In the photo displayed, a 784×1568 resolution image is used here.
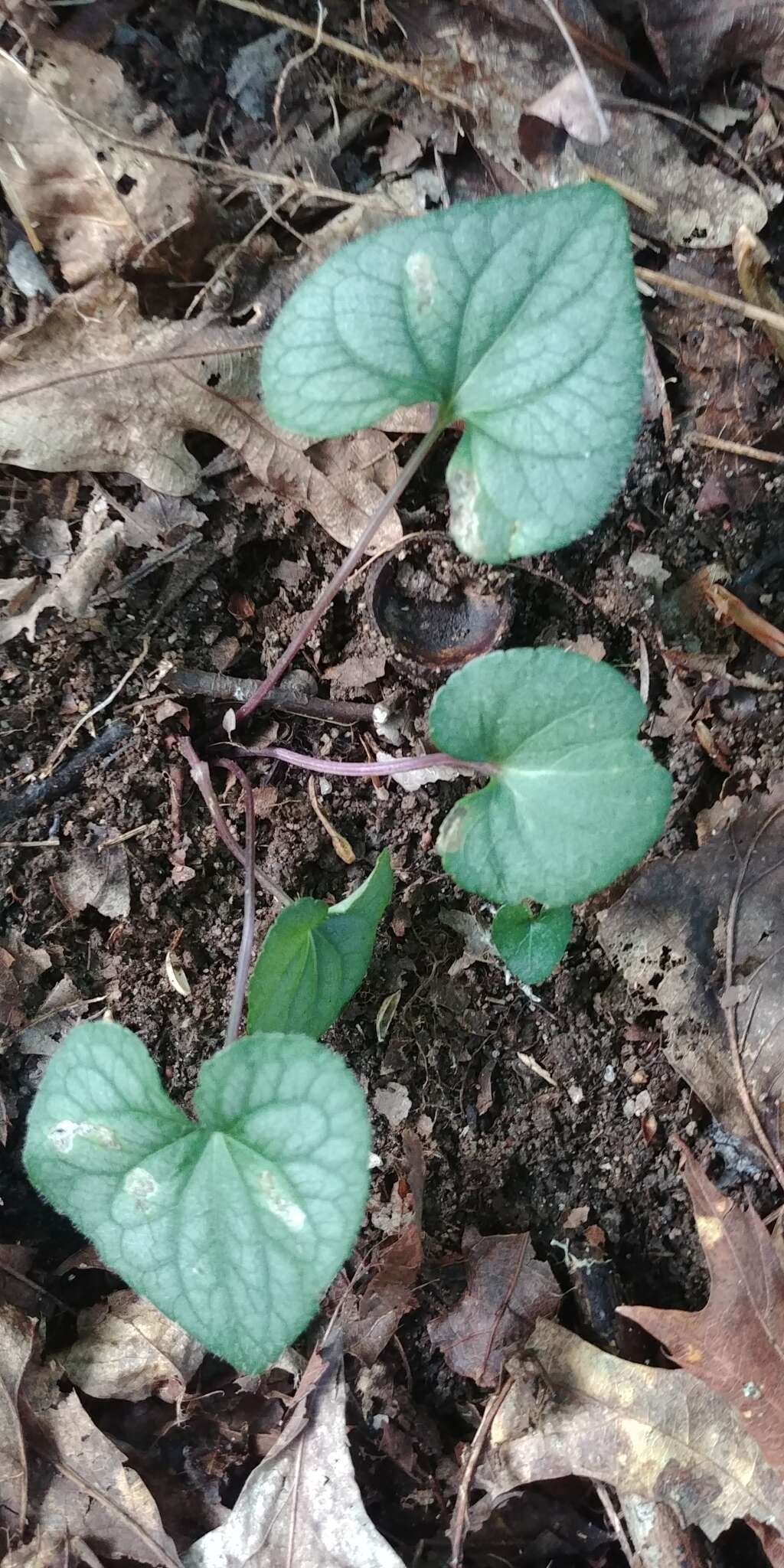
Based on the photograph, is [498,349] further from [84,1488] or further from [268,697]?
[84,1488]

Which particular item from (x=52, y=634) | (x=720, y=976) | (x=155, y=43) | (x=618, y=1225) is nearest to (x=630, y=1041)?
(x=720, y=976)

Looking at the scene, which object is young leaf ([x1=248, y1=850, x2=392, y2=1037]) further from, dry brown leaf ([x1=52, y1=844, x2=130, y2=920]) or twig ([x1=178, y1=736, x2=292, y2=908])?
dry brown leaf ([x1=52, y1=844, x2=130, y2=920])

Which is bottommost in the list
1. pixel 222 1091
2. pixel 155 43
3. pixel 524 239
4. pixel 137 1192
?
pixel 137 1192

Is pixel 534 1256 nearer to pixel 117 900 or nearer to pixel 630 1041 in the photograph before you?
pixel 630 1041

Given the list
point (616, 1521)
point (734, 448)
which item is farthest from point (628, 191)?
point (616, 1521)

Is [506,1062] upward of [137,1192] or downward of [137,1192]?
downward

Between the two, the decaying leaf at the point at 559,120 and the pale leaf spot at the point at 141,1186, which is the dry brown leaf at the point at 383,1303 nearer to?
the pale leaf spot at the point at 141,1186
